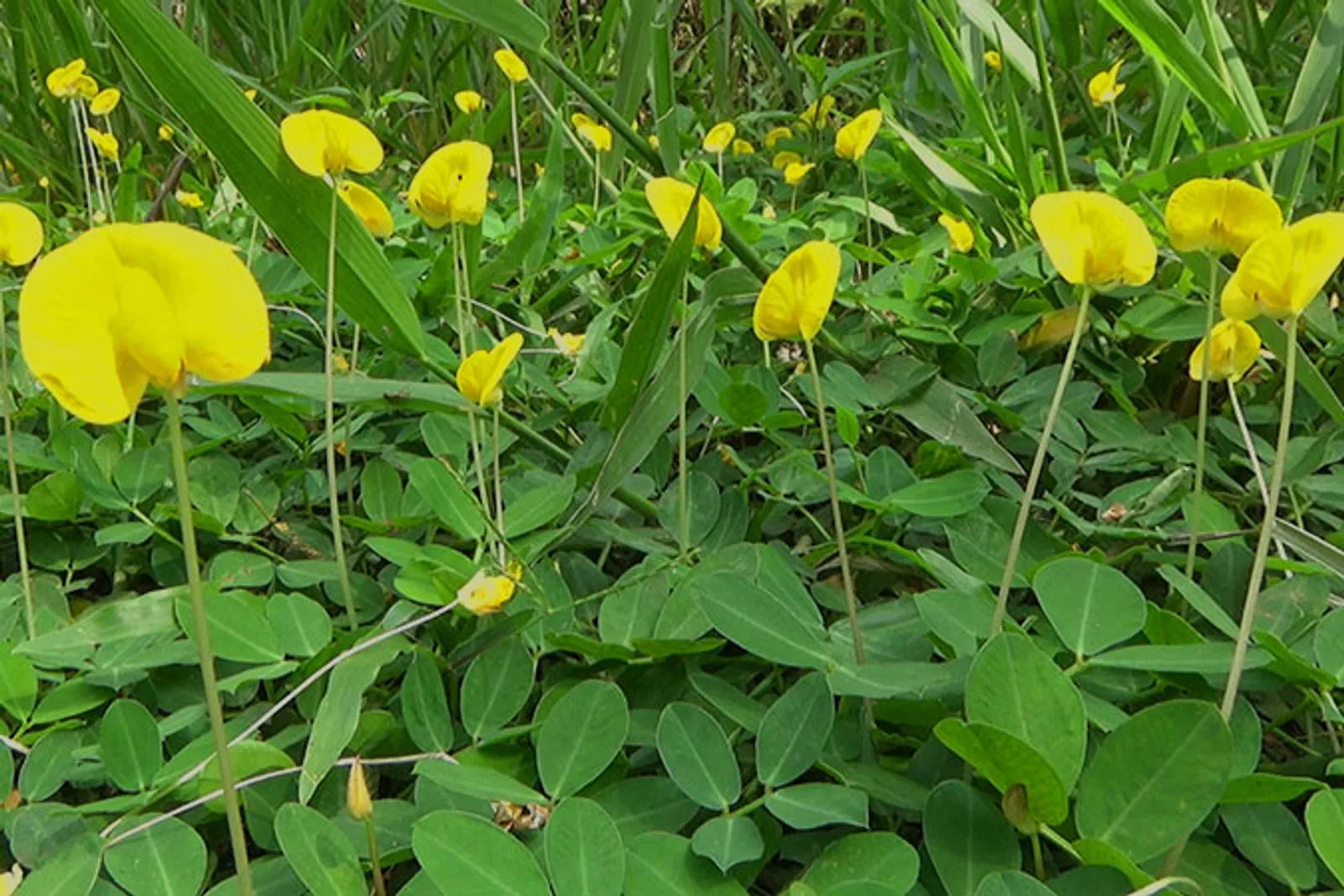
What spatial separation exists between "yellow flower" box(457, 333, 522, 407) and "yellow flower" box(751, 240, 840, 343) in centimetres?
15

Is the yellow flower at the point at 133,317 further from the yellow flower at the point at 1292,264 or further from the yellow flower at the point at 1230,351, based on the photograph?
the yellow flower at the point at 1230,351

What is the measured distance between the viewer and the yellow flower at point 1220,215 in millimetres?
484

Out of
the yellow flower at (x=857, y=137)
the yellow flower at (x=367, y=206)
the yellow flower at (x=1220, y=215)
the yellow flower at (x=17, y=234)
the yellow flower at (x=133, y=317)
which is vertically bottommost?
the yellow flower at (x=857, y=137)

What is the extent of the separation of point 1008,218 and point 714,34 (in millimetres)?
1176

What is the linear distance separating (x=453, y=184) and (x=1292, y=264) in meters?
0.48

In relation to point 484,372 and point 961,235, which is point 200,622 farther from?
point 961,235

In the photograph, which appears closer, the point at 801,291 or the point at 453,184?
the point at 801,291

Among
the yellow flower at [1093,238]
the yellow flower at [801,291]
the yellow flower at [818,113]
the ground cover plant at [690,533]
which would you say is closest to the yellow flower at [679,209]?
the ground cover plant at [690,533]

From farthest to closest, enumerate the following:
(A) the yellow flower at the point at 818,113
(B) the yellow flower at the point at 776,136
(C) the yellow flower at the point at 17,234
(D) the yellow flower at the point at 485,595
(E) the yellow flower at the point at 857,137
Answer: (B) the yellow flower at the point at 776,136 < (A) the yellow flower at the point at 818,113 < (E) the yellow flower at the point at 857,137 < (C) the yellow flower at the point at 17,234 < (D) the yellow flower at the point at 485,595

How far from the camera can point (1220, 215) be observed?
0.49 meters

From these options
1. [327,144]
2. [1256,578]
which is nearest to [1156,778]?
[1256,578]

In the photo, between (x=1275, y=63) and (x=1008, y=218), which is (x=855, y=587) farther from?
(x=1275, y=63)

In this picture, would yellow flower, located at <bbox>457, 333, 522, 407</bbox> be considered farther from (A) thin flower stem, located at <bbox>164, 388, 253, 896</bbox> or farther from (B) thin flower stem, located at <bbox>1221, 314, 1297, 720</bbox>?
(B) thin flower stem, located at <bbox>1221, 314, 1297, 720</bbox>

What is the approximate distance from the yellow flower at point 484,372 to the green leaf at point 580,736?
206mm
